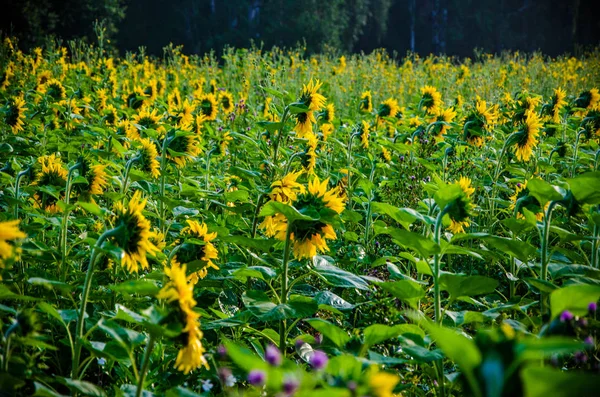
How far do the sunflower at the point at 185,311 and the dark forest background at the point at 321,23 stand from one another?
16.6m

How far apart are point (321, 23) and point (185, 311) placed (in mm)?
23594

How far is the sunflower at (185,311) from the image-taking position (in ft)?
3.66

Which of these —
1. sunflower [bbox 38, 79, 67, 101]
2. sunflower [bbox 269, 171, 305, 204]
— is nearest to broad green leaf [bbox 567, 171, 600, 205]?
sunflower [bbox 269, 171, 305, 204]

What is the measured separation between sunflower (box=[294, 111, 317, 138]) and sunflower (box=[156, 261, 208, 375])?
1808mm

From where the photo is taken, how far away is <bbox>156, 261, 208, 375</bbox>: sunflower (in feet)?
3.66

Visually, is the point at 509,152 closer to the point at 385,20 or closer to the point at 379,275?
the point at 379,275

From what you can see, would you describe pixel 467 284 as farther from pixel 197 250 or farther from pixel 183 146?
→ pixel 183 146

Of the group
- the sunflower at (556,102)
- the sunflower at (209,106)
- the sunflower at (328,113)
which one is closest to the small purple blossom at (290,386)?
the sunflower at (328,113)

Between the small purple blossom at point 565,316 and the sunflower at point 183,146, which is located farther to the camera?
the sunflower at point 183,146

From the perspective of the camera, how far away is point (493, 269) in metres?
2.99

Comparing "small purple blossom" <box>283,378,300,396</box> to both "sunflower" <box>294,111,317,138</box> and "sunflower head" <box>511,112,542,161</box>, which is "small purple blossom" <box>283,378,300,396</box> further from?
"sunflower head" <box>511,112,542,161</box>

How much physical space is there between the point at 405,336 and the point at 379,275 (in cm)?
150

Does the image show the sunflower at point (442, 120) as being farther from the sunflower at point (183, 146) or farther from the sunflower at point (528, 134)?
the sunflower at point (183, 146)

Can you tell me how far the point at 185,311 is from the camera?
113cm
